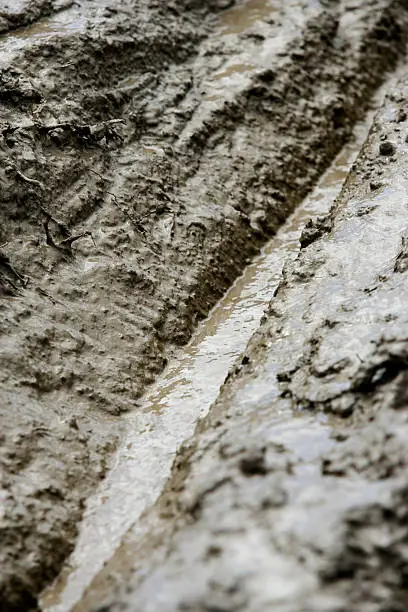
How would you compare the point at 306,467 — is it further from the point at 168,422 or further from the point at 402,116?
the point at 402,116

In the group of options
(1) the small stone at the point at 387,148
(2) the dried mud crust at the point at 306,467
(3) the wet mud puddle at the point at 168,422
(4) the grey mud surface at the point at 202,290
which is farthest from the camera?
(1) the small stone at the point at 387,148

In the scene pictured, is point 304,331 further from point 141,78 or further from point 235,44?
point 235,44

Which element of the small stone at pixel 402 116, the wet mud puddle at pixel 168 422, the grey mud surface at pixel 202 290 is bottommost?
the wet mud puddle at pixel 168 422

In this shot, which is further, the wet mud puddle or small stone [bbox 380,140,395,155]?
small stone [bbox 380,140,395,155]

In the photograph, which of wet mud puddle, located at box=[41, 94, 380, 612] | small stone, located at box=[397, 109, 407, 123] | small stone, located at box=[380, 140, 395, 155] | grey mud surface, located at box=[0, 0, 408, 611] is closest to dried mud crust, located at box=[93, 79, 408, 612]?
grey mud surface, located at box=[0, 0, 408, 611]

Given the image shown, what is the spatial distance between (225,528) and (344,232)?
2.24 metres

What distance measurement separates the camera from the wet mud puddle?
2.79 m

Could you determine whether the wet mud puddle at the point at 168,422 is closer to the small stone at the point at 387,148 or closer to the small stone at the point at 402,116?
the small stone at the point at 387,148

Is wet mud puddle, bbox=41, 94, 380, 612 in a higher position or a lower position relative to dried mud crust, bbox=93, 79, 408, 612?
lower

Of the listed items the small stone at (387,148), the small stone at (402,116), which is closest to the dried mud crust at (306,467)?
the small stone at (387,148)

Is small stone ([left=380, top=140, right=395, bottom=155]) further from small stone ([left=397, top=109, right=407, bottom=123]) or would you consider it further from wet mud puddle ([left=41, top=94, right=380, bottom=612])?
wet mud puddle ([left=41, top=94, right=380, bottom=612])

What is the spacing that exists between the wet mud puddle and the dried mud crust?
17 centimetres

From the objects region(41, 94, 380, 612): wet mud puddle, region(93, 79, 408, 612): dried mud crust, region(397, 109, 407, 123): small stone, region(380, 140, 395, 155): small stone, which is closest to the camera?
region(93, 79, 408, 612): dried mud crust

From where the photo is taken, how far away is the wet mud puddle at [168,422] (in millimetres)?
2793
